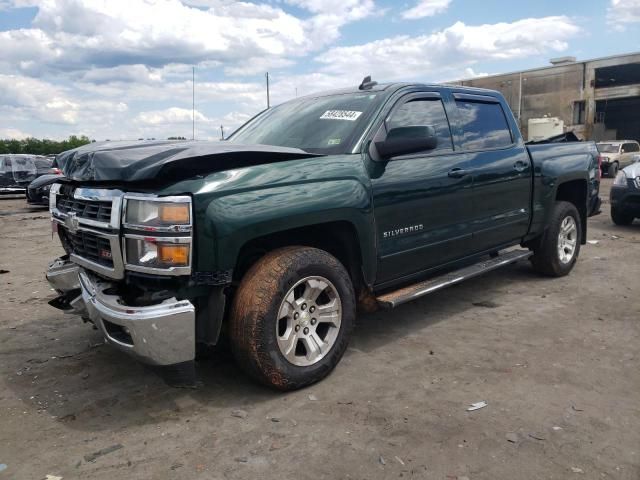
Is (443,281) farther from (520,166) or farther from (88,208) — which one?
(88,208)

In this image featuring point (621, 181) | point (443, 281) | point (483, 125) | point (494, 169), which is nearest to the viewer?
point (443, 281)

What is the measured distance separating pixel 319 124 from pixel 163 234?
5.68 feet

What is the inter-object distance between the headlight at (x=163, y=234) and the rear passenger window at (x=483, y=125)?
105 inches

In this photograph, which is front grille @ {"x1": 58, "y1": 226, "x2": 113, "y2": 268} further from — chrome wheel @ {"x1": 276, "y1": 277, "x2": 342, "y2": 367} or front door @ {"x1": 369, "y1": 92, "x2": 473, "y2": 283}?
front door @ {"x1": 369, "y1": 92, "x2": 473, "y2": 283}

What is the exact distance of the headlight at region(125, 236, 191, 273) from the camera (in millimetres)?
2846

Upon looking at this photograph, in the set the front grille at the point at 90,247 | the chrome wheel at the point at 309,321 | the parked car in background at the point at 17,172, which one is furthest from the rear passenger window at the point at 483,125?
the parked car in background at the point at 17,172

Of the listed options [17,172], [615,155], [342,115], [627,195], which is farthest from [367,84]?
[615,155]

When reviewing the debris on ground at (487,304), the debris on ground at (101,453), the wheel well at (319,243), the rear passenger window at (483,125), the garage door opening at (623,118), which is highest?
the garage door opening at (623,118)

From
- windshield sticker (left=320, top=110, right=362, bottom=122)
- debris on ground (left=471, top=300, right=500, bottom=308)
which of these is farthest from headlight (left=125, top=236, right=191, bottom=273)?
debris on ground (left=471, top=300, right=500, bottom=308)

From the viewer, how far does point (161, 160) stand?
9.62 feet

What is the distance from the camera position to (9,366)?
12.8ft

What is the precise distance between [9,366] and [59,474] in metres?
1.68

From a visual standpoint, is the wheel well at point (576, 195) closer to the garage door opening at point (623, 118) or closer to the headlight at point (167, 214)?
the headlight at point (167, 214)

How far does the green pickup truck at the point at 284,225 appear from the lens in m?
2.90
